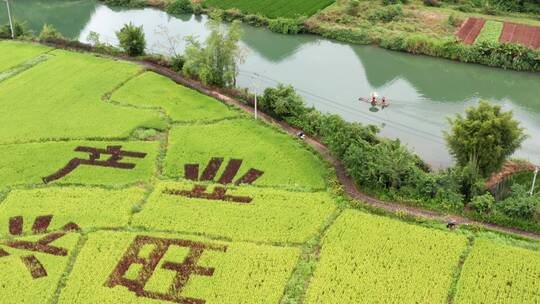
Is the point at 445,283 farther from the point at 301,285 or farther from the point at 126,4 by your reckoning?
the point at 126,4

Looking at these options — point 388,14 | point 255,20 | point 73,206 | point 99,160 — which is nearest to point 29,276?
point 73,206

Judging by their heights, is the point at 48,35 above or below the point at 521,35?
below

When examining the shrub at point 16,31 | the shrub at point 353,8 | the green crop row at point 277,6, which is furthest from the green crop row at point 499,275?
the shrub at point 16,31

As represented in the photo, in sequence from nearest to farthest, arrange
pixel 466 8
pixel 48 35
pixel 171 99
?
pixel 171 99, pixel 48 35, pixel 466 8

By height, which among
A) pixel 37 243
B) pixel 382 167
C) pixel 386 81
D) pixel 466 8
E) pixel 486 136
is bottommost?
pixel 37 243

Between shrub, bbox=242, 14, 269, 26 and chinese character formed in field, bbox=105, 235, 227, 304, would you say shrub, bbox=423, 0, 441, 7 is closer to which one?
shrub, bbox=242, 14, 269, 26

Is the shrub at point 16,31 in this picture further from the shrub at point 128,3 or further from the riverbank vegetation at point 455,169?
the riverbank vegetation at point 455,169

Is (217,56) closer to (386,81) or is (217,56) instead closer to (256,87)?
(256,87)
